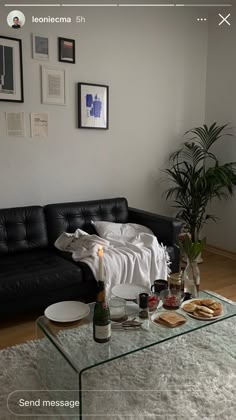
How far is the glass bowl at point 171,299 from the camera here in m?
1.91

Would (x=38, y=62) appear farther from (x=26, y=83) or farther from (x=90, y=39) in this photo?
(x=90, y=39)

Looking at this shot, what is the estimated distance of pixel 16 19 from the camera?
2977 mm

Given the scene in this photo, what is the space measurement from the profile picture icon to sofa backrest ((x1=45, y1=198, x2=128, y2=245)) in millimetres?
1553

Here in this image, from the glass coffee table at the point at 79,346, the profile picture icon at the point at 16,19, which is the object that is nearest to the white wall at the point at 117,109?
the profile picture icon at the point at 16,19

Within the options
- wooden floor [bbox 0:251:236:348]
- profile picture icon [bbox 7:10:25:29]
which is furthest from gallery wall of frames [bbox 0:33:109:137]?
wooden floor [bbox 0:251:236:348]

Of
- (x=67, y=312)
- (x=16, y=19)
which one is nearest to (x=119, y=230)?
(x=67, y=312)

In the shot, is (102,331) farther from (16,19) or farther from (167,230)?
(16,19)

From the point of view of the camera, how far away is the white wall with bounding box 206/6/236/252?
399cm

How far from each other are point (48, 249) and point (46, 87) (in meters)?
1.47

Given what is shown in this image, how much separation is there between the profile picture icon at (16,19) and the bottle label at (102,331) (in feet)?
8.60

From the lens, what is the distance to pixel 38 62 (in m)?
3.15

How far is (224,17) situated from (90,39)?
167 centimetres

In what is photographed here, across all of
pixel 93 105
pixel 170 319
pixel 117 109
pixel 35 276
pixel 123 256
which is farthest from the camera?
pixel 117 109

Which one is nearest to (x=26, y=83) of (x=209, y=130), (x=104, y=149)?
(x=104, y=149)
